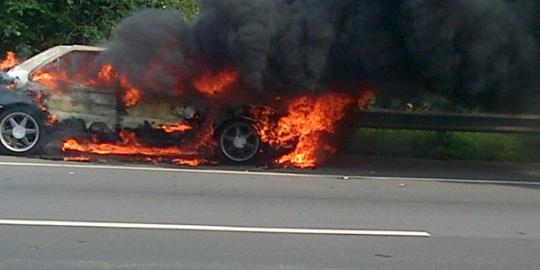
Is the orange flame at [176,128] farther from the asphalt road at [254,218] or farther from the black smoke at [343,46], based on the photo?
the asphalt road at [254,218]

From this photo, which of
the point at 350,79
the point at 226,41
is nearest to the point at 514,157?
the point at 350,79

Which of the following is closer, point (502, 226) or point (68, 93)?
point (502, 226)

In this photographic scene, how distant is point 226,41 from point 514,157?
4.86m

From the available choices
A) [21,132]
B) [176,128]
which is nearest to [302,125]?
[176,128]

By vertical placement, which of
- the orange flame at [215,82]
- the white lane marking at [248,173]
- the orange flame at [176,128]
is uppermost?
the orange flame at [215,82]

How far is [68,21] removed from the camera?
1590 cm

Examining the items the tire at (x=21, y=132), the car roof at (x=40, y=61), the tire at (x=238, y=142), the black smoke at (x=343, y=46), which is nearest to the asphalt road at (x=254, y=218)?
the tire at (x=21, y=132)

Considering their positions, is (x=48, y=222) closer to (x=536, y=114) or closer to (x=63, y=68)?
(x=63, y=68)

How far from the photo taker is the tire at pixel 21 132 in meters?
11.9

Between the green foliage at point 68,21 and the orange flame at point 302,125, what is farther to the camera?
the green foliage at point 68,21

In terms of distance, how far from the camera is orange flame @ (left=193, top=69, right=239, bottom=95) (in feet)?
39.7

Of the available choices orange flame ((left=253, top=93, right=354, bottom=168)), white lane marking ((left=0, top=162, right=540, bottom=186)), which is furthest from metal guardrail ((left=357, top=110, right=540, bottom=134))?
white lane marking ((left=0, top=162, right=540, bottom=186))

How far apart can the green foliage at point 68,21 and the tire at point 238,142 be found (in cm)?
385

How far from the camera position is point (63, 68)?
12.0 meters
